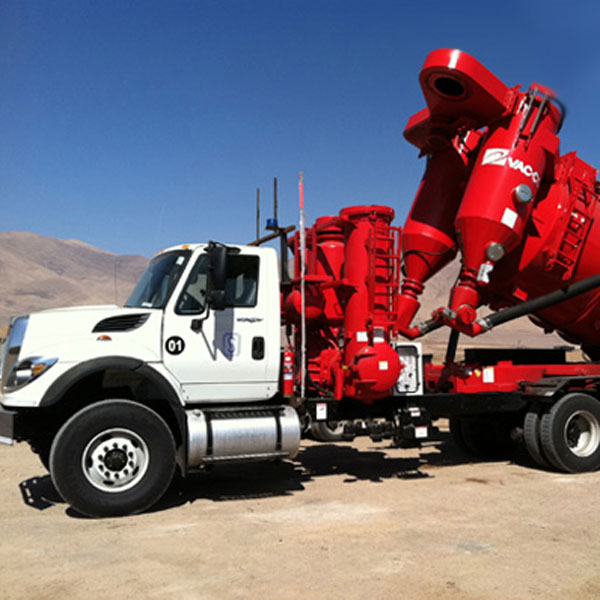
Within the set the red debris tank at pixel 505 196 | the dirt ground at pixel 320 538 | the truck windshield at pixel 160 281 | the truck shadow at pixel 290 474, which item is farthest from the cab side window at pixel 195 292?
the red debris tank at pixel 505 196

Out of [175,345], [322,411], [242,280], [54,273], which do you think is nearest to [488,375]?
[322,411]

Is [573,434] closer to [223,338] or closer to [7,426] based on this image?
[223,338]

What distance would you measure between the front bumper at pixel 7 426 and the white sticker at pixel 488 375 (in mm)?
5776

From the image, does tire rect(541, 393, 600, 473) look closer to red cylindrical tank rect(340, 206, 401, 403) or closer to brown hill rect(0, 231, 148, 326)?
red cylindrical tank rect(340, 206, 401, 403)

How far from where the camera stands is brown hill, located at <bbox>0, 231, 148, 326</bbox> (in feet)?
366

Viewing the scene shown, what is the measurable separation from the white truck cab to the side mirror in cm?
1

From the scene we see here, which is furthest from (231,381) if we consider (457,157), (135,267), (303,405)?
(135,267)

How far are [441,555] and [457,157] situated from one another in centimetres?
556

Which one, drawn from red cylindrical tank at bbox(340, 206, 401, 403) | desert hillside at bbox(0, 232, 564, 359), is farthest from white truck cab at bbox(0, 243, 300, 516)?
desert hillside at bbox(0, 232, 564, 359)

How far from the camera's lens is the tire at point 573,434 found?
336 inches

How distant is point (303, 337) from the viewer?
25.3 feet

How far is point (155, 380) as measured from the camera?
6848mm

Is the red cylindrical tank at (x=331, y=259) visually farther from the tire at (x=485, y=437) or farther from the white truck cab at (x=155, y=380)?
the tire at (x=485, y=437)

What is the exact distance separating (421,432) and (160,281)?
361 centimetres
